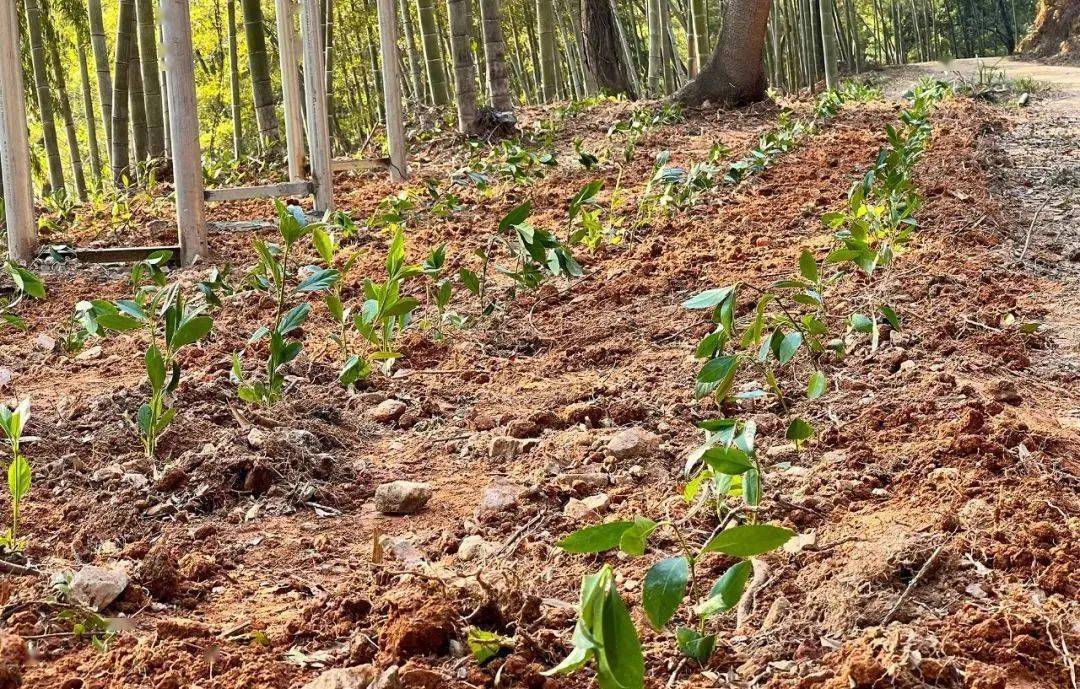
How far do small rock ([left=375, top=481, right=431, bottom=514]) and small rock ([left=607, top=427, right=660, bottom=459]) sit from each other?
45 centimetres

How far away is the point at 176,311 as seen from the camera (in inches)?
97.3

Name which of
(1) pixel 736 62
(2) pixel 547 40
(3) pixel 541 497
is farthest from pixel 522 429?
(2) pixel 547 40

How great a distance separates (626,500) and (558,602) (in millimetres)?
464

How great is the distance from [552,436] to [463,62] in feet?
20.1

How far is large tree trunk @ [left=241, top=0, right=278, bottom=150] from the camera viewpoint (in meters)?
7.64

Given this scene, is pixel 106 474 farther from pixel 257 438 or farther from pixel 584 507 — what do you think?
pixel 584 507

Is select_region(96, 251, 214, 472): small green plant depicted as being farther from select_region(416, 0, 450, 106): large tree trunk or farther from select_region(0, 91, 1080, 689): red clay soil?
select_region(416, 0, 450, 106): large tree trunk

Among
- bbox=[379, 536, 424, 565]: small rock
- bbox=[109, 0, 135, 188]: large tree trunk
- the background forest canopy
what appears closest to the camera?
bbox=[379, 536, 424, 565]: small rock

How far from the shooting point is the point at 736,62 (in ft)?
29.9

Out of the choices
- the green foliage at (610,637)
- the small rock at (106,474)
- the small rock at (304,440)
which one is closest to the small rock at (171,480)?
the small rock at (106,474)

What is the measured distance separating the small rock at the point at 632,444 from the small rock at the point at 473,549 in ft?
1.63

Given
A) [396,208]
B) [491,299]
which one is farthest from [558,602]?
[396,208]

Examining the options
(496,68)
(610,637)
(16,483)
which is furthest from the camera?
(496,68)

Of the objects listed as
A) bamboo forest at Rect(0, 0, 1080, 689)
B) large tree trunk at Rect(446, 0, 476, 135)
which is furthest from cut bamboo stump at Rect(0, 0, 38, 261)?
large tree trunk at Rect(446, 0, 476, 135)
